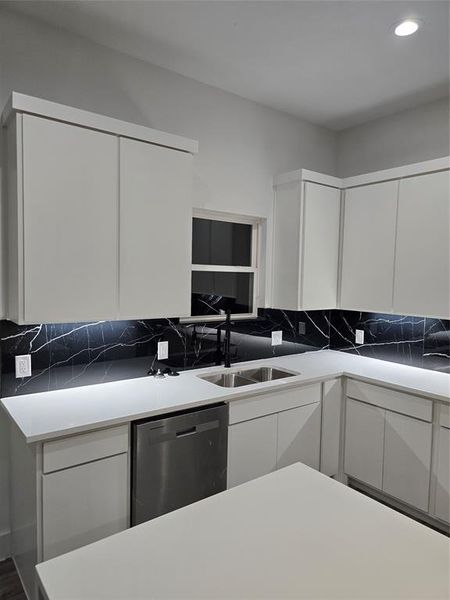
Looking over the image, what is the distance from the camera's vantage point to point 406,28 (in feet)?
6.89

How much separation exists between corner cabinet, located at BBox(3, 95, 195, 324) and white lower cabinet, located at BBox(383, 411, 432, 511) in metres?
1.58

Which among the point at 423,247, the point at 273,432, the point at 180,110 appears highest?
the point at 180,110

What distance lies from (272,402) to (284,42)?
2108mm

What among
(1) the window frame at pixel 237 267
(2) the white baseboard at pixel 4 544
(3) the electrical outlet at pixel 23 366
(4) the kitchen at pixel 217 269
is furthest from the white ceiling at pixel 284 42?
(2) the white baseboard at pixel 4 544

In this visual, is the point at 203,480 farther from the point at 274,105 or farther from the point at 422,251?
the point at 274,105

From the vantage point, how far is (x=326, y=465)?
2.80m

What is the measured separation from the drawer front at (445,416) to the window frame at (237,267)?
4.73 ft

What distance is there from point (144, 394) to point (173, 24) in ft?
6.48

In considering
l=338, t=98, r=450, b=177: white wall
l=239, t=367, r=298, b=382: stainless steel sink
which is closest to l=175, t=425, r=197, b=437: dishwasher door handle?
l=239, t=367, r=298, b=382: stainless steel sink

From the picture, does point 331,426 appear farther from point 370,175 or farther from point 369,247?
point 370,175

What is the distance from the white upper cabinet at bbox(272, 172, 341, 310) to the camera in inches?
119

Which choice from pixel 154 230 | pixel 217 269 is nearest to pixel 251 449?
pixel 217 269

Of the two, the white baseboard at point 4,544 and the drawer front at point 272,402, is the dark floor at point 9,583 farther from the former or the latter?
the drawer front at point 272,402

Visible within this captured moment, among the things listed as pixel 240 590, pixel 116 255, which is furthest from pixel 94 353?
pixel 240 590
